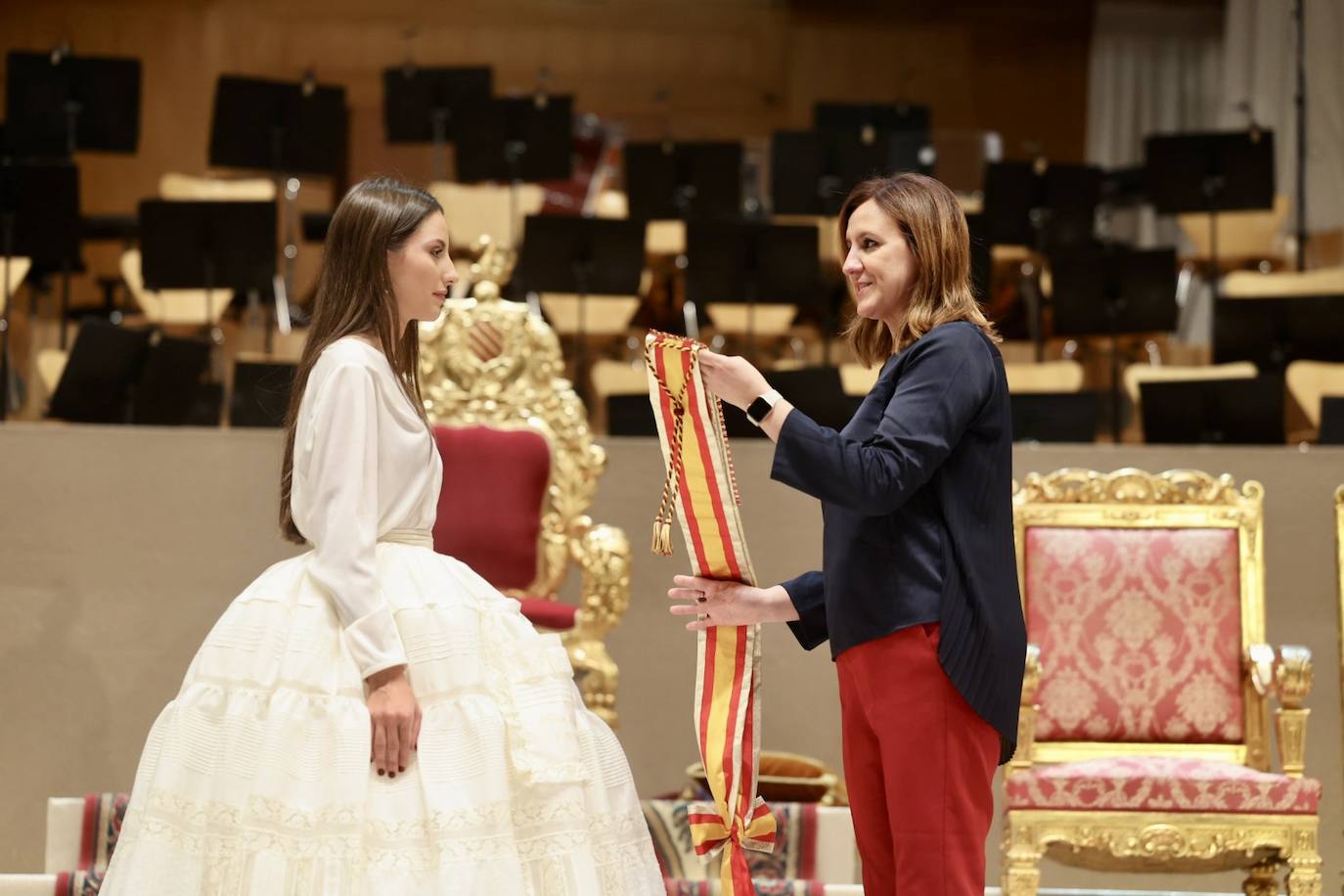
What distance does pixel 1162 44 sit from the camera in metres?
9.54

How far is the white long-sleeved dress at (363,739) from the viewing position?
68.1 inches

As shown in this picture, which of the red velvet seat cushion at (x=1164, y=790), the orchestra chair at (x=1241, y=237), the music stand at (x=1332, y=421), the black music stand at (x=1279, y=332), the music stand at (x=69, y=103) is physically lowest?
the red velvet seat cushion at (x=1164, y=790)

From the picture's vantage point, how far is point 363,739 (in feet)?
5.79

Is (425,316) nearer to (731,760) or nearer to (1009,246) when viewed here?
(731,760)

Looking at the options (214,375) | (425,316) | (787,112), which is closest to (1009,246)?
(787,112)

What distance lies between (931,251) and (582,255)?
13.7 feet

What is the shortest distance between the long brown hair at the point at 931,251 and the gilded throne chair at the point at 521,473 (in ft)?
4.83

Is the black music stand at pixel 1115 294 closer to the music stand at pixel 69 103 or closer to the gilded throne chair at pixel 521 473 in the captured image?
the gilded throne chair at pixel 521 473

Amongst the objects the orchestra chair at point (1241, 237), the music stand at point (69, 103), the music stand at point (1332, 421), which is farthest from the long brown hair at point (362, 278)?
the orchestra chair at point (1241, 237)

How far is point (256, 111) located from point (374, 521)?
5.27 m

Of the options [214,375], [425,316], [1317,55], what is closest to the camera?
[425,316]

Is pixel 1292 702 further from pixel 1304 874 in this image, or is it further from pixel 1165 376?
pixel 1165 376

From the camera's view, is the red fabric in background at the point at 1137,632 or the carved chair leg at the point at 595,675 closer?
the red fabric in background at the point at 1137,632

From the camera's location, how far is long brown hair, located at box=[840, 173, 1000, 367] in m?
1.89
